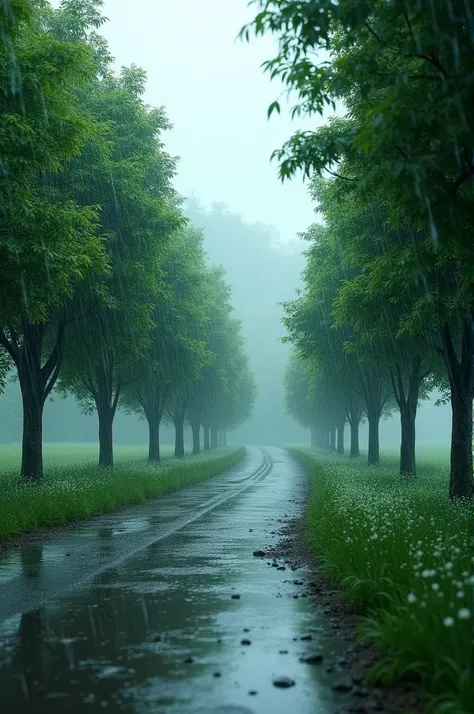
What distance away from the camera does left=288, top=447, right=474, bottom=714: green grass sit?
4.94 m

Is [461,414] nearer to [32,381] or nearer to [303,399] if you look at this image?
[32,381]

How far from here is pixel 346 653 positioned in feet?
20.1

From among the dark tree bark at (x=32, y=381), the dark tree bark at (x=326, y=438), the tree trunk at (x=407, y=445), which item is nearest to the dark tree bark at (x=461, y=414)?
the tree trunk at (x=407, y=445)

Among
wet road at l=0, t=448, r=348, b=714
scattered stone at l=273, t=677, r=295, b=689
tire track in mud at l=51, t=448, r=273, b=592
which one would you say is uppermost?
scattered stone at l=273, t=677, r=295, b=689

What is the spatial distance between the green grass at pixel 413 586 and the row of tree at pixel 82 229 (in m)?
7.57

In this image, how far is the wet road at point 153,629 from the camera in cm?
508

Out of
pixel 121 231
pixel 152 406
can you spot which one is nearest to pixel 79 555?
pixel 121 231

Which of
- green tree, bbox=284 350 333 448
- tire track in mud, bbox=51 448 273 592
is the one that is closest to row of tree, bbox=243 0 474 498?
tire track in mud, bbox=51 448 273 592

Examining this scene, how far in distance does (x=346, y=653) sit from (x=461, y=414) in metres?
12.7

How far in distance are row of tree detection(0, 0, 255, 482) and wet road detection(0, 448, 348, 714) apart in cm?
586

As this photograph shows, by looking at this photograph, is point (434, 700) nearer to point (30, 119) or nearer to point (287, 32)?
point (287, 32)

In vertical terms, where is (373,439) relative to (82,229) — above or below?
below

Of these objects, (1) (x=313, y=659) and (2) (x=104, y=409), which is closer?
(1) (x=313, y=659)

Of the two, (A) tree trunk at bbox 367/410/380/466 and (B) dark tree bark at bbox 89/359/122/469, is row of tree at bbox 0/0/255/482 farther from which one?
(A) tree trunk at bbox 367/410/380/466
